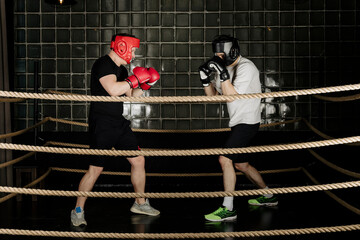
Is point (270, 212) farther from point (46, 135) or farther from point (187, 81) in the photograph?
point (46, 135)

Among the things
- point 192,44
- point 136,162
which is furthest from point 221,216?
point 192,44

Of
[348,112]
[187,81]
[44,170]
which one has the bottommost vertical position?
[44,170]

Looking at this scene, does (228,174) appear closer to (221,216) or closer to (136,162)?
(221,216)

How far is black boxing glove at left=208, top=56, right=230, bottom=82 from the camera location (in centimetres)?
268

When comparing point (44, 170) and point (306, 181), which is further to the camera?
point (306, 181)

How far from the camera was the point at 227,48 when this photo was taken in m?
2.82

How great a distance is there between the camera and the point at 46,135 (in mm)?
4547

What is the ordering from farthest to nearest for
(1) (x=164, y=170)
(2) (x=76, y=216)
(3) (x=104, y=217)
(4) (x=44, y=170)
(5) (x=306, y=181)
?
(1) (x=164, y=170) → (5) (x=306, y=181) → (4) (x=44, y=170) → (3) (x=104, y=217) → (2) (x=76, y=216)

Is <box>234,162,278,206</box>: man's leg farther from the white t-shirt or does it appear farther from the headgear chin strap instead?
the headgear chin strap

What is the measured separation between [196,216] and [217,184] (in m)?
1.23

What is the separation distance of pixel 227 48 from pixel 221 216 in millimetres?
1039

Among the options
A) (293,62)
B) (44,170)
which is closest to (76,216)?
(44,170)

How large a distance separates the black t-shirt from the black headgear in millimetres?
632

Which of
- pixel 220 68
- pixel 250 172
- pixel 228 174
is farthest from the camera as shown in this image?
pixel 250 172
